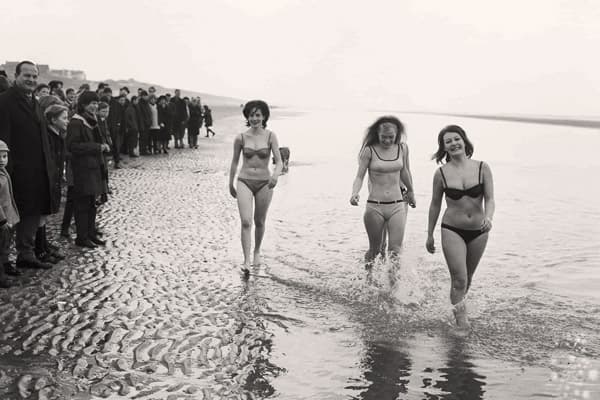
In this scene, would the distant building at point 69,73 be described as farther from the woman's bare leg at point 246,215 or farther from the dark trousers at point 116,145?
the woman's bare leg at point 246,215

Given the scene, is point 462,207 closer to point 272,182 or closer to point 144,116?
point 272,182

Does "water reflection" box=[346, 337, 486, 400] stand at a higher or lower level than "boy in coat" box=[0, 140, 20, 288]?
lower

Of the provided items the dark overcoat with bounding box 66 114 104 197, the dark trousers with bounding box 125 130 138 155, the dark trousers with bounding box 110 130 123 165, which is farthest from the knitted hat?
the dark trousers with bounding box 125 130 138 155

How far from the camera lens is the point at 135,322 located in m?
6.31

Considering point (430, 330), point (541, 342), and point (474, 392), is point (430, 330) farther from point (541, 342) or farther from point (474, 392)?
point (474, 392)

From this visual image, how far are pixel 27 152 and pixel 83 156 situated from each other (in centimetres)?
148

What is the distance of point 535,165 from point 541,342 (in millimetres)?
20460

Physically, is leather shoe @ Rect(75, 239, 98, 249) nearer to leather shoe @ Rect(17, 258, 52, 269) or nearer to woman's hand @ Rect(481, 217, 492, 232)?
leather shoe @ Rect(17, 258, 52, 269)

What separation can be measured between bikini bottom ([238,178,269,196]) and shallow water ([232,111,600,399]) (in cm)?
102

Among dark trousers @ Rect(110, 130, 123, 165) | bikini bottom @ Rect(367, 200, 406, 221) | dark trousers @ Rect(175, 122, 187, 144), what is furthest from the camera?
dark trousers @ Rect(175, 122, 187, 144)

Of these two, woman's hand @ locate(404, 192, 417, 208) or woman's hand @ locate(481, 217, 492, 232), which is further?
woman's hand @ locate(404, 192, 417, 208)

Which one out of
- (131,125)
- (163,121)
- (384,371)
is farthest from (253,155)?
(163,121)

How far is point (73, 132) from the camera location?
9266 mm

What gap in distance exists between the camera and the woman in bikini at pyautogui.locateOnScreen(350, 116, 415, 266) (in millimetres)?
7789
